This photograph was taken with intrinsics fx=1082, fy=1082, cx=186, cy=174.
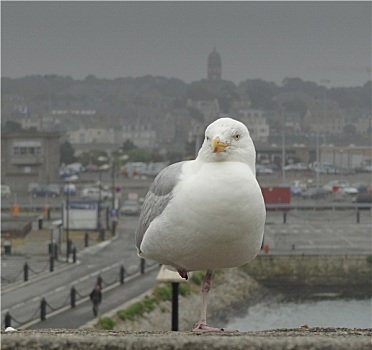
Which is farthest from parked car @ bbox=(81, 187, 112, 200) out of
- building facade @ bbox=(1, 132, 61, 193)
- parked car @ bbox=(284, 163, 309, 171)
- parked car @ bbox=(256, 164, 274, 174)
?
parked car @ bbox=(284, 163, 309, 171)

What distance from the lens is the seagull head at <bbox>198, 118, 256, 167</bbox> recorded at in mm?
3562

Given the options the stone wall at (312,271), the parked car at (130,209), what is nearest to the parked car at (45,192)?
the parked car at (130,209)

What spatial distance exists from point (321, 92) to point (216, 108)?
29.7 ft

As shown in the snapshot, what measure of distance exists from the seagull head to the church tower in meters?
95.3

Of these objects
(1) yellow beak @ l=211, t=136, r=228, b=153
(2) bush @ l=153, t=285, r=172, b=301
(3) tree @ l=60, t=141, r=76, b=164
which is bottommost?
(2) bush @ l=153, t=285, r=172, b=301

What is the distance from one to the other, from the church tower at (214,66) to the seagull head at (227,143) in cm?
9528

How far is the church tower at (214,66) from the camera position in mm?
98875

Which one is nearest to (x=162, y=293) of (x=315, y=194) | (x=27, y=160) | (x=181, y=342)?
(x=181, y=342)

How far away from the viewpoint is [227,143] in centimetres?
357

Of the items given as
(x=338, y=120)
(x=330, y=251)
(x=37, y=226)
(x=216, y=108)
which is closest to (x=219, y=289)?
(x=330, y=251)

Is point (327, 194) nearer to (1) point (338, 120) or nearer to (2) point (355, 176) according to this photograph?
(2) point (355, 176)

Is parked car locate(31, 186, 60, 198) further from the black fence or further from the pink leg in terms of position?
the pink leg

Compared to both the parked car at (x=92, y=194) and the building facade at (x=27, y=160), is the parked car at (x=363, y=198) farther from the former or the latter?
the building facade at (x=27, y=160)

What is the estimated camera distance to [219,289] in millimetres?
21500
